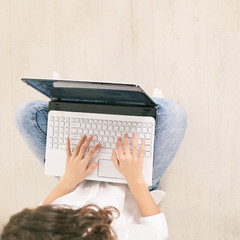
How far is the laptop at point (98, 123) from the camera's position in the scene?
0.77 meters

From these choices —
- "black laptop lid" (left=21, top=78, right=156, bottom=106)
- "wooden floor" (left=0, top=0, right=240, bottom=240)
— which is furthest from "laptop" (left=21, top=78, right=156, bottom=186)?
"wooden floor" (left=0, top=0, right=240, bottom=240)

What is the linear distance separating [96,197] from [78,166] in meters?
0.11

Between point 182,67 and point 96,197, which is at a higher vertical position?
point 182,67

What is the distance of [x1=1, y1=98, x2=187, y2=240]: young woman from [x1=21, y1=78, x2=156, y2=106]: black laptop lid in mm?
92

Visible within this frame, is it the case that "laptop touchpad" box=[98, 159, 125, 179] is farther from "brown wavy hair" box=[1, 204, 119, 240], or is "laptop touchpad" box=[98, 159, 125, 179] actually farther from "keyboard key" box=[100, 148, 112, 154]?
"brown wavy hair" box=[1, 204, 119, 240]

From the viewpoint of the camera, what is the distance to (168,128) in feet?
2.68

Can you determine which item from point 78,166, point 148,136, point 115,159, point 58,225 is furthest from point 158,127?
point 58,225

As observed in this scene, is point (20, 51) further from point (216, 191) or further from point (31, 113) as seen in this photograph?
point (216, 191)

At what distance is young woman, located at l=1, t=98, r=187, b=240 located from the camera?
56 cm

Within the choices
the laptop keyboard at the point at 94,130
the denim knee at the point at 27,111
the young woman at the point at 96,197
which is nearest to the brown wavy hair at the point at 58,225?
the young woman at the point at 96,197

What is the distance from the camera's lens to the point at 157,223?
2.34 feet

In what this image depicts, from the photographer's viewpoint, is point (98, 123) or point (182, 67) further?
point (182, 67)

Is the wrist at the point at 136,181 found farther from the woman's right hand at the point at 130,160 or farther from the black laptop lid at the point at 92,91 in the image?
the black laptop lid at the point at 92,91

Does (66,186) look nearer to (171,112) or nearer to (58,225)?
(58,225)
